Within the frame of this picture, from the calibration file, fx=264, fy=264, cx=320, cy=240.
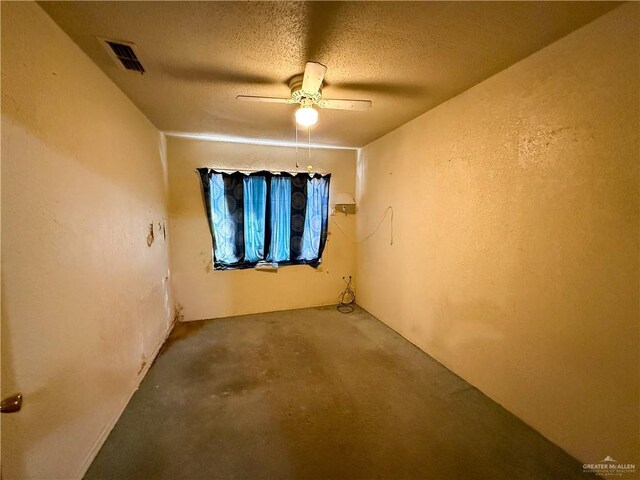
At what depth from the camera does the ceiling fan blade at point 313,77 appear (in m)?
1.46

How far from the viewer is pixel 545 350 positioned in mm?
1578

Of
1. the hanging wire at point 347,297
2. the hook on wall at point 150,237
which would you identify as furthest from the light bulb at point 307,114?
the hanging wire at point 347,297

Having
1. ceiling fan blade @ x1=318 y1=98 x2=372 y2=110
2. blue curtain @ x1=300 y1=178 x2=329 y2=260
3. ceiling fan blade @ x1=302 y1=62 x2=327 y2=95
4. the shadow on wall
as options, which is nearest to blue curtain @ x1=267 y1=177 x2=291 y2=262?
blue curtain @ x1=300 y1=178 x2=329 y2=260

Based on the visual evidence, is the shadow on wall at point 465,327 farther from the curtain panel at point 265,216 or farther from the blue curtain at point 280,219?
the blue curtain at point 280,219

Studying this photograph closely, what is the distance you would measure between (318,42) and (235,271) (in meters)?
2.79

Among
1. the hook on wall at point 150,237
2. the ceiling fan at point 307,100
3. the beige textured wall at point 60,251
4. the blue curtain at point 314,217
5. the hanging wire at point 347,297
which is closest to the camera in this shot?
the beige textured wall at point 60,251

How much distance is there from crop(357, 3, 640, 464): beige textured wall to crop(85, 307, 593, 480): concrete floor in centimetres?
27

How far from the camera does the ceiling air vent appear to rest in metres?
1.43

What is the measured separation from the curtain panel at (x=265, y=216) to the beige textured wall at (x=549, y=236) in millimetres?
1648

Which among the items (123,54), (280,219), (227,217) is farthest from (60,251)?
(280,219)

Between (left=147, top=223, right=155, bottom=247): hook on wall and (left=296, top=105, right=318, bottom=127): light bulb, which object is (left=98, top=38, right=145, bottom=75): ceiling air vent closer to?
(left=296, top=105, right=318, bottom=127): light bulb

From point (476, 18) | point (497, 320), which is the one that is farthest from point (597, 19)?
point (497, 320)

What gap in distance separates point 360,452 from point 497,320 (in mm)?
1258

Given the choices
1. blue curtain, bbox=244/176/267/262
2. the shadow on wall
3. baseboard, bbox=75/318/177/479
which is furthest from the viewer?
blue curtain, bbox=244/176/267/262
